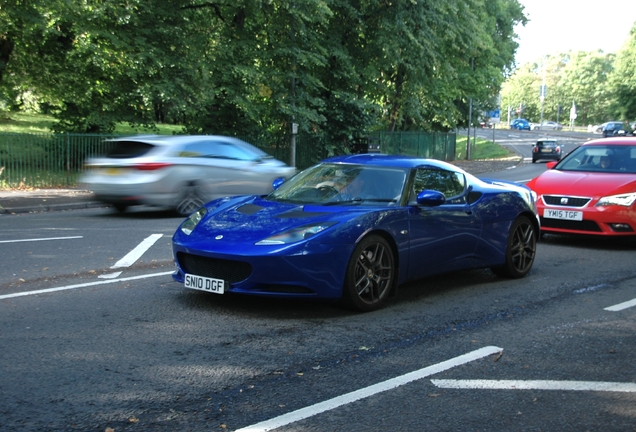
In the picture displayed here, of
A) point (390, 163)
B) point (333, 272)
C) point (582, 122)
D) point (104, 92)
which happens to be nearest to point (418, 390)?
point (333, 272)

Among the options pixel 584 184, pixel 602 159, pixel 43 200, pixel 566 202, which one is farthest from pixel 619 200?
pixel 43 200

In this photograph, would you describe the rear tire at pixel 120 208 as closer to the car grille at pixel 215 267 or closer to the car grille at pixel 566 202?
the car grille at pixel 566 202

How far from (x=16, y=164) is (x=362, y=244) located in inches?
670

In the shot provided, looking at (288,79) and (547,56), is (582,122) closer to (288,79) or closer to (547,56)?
(547,56)

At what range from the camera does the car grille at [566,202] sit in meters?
11.2

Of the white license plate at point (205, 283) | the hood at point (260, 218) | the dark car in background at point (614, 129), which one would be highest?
the dark car in background at point (614, 129)

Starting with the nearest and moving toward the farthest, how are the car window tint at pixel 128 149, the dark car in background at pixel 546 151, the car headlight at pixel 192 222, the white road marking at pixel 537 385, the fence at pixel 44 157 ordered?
the white road marking at pixel 537 385 → the car headlight at pixel 192 222 → the car window tint at pixel 128 149 → the fence at pixel 44 157 → the dark car in background at pixel 546 151

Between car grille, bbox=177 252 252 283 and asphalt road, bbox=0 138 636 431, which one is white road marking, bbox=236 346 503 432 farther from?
car grille, bbox=177 252 252 283

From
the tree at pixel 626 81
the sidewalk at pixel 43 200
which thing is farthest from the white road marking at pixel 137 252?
the tree at pixel 626 81

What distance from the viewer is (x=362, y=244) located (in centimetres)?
670

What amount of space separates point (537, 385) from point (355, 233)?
225 cm

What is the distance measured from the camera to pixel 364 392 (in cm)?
463

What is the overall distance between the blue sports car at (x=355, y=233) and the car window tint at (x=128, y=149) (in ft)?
22.6

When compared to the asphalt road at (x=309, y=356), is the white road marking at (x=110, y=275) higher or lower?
lower
